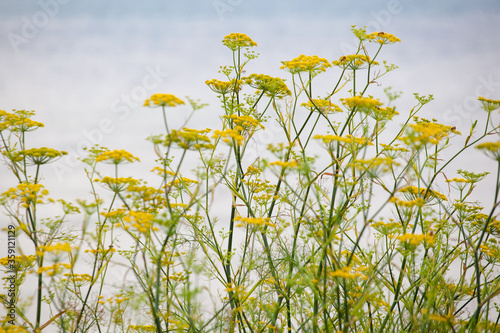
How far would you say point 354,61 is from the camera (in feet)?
18.0

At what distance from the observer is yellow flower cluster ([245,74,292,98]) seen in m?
5.17

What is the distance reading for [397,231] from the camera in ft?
17.4

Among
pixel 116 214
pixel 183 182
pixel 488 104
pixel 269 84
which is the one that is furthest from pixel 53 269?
pixel 488 104

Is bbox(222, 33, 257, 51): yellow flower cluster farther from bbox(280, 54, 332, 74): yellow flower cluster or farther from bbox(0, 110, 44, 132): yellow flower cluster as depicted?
bbox(0, 110, 44, 132): yellow flower cluster

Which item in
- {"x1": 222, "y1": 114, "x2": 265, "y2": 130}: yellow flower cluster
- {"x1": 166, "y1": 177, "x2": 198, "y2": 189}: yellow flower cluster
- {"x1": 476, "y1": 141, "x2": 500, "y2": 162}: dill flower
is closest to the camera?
{"x1": 476, "y1": 141, "x2": 500, "y2": 162}: dill flower

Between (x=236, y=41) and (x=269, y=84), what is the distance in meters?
0.85

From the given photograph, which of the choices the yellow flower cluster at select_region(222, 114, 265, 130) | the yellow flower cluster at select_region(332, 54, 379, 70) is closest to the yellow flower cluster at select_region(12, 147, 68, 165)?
the yellow flower cluster at select_region(222, 114, 265, 130)

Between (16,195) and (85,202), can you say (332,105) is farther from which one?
(16,195)

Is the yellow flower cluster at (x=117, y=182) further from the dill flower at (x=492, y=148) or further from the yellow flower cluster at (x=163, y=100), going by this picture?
the dill flower at (x=492, y=148)

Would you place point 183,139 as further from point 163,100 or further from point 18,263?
point 18,263

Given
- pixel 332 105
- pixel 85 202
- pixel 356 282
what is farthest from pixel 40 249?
pixel 332 105

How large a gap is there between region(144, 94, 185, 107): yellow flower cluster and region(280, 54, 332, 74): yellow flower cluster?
1835mm

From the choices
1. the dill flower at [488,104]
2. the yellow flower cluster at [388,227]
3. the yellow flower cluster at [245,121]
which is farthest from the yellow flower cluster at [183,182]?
the dill flower at [488,104]

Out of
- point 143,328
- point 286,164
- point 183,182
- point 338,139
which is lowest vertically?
point 143,328
